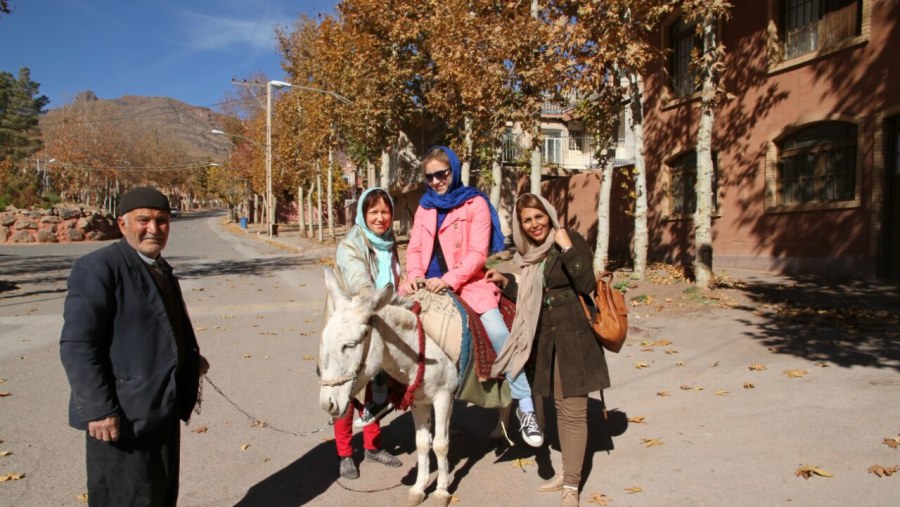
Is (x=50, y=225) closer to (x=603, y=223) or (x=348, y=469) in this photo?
(x=603, y=223)

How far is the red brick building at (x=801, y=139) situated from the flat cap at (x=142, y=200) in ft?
40.6

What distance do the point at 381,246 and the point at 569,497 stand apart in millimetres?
2066

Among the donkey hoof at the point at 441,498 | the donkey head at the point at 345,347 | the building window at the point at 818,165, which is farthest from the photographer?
the building window at the point at 818,165

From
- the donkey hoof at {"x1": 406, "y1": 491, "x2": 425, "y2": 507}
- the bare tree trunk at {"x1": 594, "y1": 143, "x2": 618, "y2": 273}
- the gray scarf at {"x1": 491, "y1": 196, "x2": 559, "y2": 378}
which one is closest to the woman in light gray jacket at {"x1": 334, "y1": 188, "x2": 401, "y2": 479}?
the donkey hoof at {"x1": 406, "y1": 491, "x2": 425, "y2": 507}

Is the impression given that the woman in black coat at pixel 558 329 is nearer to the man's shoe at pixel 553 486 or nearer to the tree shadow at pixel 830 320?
the man's shoe at pixel 553 486

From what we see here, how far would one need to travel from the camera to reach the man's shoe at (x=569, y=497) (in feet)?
11.8

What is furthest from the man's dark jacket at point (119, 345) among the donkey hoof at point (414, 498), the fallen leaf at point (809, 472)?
the fallen leaf at point (809, 472)

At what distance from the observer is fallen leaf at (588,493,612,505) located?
3.80 m

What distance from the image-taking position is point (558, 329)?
377cm

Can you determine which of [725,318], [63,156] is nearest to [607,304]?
[725,318]

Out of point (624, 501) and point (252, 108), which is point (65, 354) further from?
point (252, 108)

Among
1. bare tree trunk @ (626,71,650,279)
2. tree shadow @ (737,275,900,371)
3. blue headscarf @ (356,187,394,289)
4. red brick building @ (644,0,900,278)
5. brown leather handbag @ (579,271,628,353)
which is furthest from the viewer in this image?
bare tree trunk @ (626,71,650,279)

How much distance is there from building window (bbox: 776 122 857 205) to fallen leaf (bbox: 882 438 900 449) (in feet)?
31.6

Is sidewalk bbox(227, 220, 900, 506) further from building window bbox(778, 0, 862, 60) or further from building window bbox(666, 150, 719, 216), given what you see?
building window bbox(666, 150, 719, 216)
